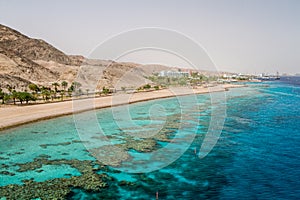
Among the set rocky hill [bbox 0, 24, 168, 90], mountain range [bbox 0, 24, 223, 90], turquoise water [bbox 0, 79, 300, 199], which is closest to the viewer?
turquoise water [bbox 0, 79, 300, 199]

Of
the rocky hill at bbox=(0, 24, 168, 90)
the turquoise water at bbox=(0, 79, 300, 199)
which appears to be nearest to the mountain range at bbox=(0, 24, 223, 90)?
the rocky hill at bbox=(0, 24, 168, 90)

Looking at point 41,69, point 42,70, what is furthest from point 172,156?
point 41,69

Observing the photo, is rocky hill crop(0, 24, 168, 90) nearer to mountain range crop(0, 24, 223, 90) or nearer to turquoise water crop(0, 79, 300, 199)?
mountain range crop(0, 24, 223, 90)

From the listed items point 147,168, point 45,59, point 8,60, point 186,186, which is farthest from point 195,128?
point 45,59

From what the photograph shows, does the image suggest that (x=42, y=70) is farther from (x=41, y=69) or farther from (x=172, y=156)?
(x=172, y=156)

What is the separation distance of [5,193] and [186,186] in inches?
496

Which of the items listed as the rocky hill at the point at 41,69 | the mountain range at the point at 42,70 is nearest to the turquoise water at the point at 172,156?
the mountain range at the point at 42,70

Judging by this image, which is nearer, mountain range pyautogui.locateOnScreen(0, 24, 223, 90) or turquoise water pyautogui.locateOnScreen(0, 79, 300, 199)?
turquoise water pyautogui.locateOnScreen(0, 79, 300, 199)

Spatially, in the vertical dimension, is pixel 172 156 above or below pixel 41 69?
below

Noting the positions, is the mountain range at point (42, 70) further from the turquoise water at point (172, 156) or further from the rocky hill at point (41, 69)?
the turquoise water at point (172, 156)

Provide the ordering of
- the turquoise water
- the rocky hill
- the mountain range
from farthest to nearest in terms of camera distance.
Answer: the rocky hill, the mountain range, the turquoise water

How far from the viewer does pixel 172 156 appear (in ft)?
88.6

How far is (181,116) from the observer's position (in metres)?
52.4

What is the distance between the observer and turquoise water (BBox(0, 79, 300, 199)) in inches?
760
